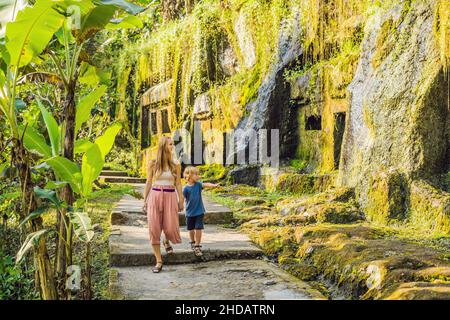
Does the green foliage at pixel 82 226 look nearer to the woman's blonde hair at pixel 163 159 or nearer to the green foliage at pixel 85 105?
the green foliage at pixel 85 105

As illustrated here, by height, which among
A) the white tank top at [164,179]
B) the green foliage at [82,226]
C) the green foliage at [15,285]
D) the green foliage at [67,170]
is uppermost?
the green foliage at [67,170]

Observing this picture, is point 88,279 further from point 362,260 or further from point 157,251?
point 362,260

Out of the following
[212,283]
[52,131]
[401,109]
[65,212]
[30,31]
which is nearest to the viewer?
[30,31]

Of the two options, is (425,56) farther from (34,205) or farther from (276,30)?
(276,30)

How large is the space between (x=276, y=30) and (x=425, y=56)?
23.9 feet

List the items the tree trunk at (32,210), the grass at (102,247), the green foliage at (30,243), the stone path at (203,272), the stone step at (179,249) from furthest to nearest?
the stone step at (179,249)
the stone path at (203,272)
the grass at (102,247)
the tree trunk at (32,210)
the green foliage at (30,243)

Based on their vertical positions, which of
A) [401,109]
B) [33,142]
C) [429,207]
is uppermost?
[401,109]

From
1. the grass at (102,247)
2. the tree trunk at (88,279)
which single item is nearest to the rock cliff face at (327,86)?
the grass at (102,247)

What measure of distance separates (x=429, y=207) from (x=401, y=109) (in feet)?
5.60

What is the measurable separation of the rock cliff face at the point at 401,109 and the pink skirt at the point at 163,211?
3381mm

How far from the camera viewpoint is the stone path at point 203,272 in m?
4.61

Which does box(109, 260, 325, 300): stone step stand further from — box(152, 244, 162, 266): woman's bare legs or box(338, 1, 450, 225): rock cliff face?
box(338, 1, 450, 225): rock cliff face

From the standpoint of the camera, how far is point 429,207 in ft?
21.4

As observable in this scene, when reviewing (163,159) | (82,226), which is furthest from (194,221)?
(82,226)
